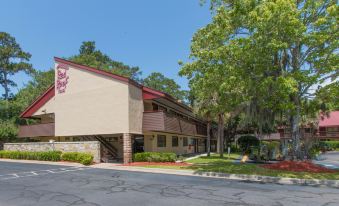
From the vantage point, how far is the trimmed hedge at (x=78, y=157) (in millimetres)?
22609

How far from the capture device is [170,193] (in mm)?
11180

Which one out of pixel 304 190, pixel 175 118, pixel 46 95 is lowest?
pixel 304 190

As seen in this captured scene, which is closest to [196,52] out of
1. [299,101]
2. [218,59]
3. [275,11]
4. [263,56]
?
[218,59]

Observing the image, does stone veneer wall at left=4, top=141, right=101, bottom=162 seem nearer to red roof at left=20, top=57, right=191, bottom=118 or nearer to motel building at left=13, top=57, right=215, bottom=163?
motel building at left=13, top=57, right=215, bottom=163

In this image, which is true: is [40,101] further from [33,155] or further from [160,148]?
[160,148]

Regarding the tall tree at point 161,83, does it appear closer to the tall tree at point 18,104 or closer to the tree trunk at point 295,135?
the tall tree at point 18,104

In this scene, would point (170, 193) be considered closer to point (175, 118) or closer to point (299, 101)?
point (299, 101)

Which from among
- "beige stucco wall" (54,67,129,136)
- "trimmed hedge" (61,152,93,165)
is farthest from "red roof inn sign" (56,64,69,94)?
"trimmed hedge" (61,152,93,165)

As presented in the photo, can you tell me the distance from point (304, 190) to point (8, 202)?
10.8 metres

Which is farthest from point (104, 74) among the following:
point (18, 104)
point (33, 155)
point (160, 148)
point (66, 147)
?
point (18, 104)

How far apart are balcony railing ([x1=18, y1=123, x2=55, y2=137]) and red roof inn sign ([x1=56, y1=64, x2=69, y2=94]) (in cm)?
369

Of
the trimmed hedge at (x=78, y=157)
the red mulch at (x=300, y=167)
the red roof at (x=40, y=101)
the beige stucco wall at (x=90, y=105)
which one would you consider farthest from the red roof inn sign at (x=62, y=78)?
the red mulch at (x=300, y=167)

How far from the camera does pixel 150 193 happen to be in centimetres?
1120

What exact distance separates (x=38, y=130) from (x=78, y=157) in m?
9.99
